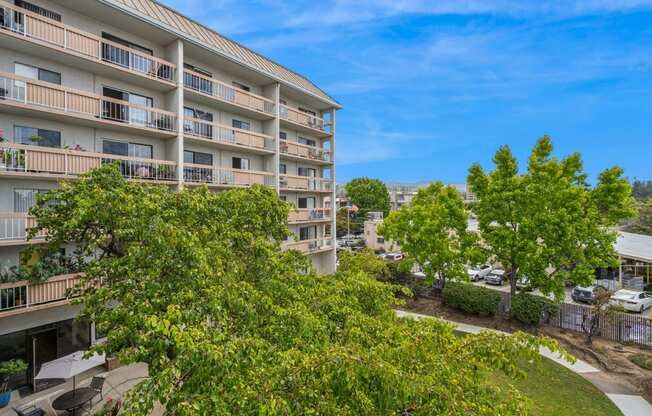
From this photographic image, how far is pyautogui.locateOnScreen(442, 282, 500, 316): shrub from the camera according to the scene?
62.0 feet

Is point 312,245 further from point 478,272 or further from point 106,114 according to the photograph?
point 478,272

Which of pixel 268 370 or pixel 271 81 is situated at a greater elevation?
pixel 271 81

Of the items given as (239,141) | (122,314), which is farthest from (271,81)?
(122,314)

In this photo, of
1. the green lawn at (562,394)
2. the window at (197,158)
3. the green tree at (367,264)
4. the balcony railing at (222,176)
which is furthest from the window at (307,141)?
the green lawn at (562,394)

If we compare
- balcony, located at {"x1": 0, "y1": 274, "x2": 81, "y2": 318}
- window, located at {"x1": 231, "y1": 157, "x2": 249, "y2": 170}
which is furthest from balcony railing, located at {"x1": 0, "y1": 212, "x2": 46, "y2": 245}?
window, located at {"x1": 231, "y1": 157, "x2": 249, "y2": 170}

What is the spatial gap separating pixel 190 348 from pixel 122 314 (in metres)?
2.11

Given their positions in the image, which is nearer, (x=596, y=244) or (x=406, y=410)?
(x=406, y=410)

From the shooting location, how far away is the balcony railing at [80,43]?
11031 mm

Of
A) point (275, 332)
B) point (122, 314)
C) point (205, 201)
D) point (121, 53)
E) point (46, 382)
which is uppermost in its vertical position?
point (121, 53)

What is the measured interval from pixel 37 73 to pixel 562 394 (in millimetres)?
A: 21760

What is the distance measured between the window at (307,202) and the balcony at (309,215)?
946mm

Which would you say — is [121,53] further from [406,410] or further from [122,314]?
[406,410]

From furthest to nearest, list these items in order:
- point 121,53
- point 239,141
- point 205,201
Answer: point 239,141
point 121,53
point 205,201

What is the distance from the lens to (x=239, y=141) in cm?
1891
